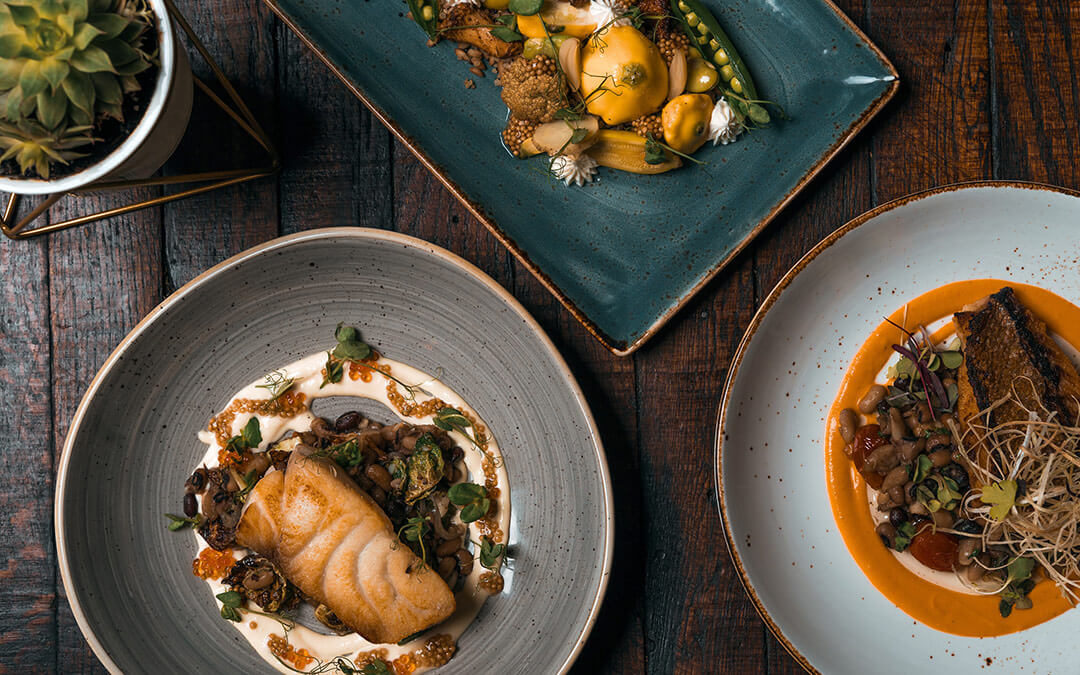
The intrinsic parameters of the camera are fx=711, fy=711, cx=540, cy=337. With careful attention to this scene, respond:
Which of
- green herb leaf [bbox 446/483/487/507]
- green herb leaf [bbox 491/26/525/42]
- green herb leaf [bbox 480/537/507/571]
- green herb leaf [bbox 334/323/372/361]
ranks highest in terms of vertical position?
green herb leaf [bbox 491/26/525/42]

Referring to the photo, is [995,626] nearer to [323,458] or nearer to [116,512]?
[323,458]

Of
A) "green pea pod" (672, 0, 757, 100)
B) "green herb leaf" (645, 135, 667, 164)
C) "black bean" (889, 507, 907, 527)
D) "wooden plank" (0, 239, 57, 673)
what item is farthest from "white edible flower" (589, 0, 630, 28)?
"wooden plank" (0, 239, 57, 673)

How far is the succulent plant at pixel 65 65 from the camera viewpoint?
882mm

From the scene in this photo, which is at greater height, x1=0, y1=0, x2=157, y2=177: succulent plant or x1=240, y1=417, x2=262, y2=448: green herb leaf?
x1=0, y1=0, x2=157, y2=177: succulent plant

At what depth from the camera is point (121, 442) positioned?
138 cm

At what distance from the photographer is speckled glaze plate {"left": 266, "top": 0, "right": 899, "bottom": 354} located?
135cm

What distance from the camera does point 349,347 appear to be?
Answer: 1375 millimetres

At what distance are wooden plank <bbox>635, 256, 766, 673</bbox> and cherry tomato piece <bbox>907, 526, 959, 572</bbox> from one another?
35 cm

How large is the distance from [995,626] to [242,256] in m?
1.60

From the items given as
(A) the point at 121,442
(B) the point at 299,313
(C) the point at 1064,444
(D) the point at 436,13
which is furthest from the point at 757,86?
(A) the point at 121,442

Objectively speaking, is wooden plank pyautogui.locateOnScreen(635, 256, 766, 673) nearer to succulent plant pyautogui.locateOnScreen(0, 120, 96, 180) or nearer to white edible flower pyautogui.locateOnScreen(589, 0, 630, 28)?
white edible flower pyautogui.locateOnScreen(589, 0, 630, 28)

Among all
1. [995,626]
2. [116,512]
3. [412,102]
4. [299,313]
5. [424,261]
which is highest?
[412,102]

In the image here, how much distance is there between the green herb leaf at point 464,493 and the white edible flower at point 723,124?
81cm

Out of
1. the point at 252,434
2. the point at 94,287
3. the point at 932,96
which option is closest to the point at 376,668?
the point at 252,434
